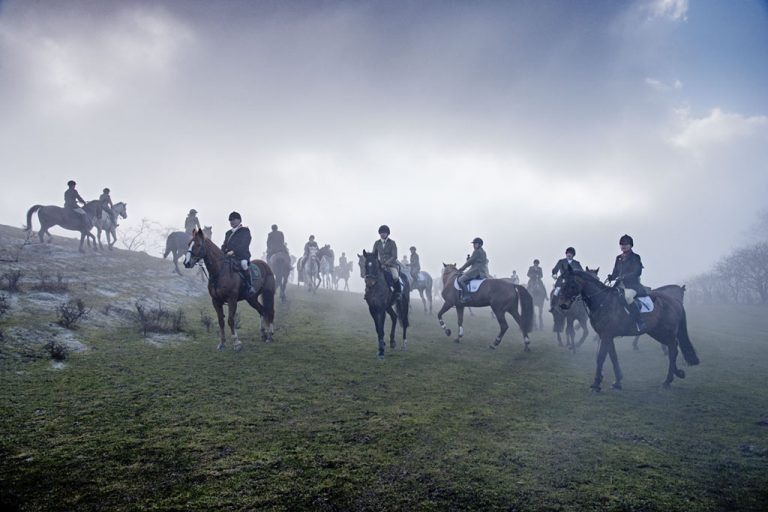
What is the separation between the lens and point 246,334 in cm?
1187

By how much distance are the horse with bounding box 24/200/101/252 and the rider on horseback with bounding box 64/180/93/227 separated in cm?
5

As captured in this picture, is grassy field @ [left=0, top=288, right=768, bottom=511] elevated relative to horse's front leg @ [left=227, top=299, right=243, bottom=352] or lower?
lower

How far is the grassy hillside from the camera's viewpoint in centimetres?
382

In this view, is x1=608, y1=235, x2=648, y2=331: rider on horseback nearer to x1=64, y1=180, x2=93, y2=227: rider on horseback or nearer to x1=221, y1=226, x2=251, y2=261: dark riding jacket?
x1=221, y1=226, x2=251, y2=261: dark riding jacket

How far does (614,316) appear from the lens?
29.0ft

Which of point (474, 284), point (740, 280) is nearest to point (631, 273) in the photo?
point (474, 284)

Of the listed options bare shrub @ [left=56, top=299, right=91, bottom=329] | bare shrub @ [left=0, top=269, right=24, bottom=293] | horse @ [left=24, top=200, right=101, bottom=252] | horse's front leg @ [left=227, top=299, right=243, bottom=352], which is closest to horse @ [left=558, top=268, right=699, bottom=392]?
horse's front leg @ [left=227, top=299, right=243, bottom=352]

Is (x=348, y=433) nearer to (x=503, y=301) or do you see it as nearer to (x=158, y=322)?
(x=158, y=322)

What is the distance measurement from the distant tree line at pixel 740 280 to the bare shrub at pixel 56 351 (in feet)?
182

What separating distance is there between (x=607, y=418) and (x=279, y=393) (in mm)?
5867

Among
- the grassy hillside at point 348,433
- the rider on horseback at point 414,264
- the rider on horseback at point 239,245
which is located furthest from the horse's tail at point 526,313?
the rider on horseback at point 414,264

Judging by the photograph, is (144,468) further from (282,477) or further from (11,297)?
(11,297)

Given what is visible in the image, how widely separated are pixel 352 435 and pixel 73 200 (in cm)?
2134

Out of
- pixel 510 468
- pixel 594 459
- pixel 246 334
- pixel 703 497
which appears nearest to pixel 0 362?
pixel 246 334
